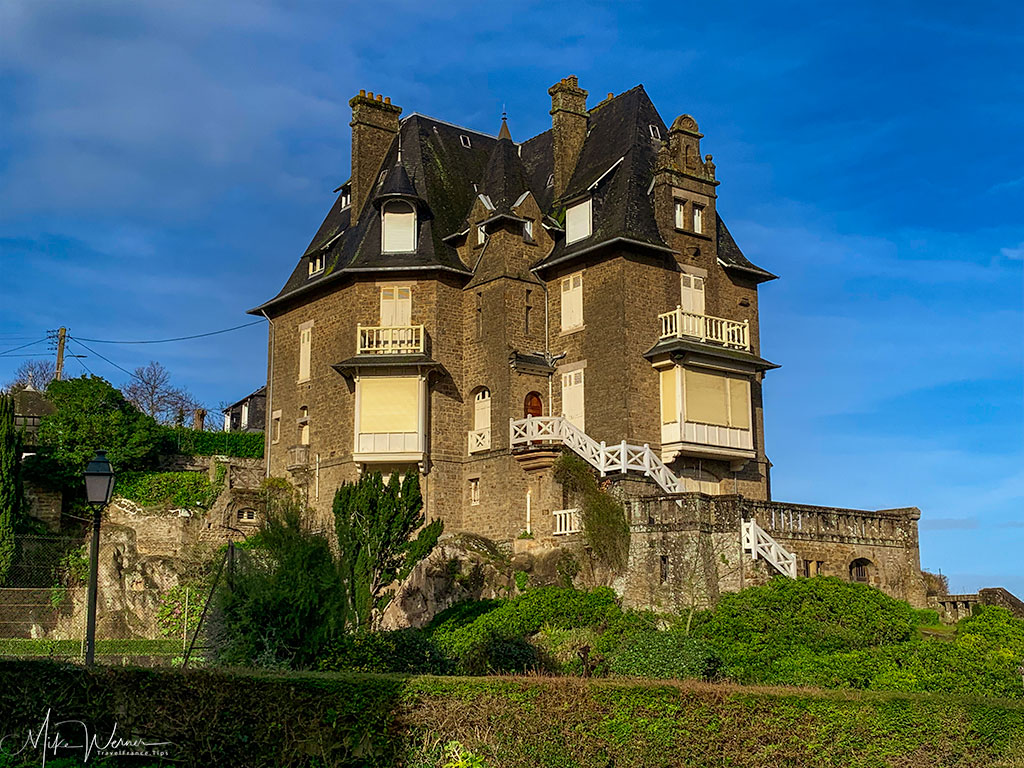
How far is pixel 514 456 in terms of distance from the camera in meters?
35.8

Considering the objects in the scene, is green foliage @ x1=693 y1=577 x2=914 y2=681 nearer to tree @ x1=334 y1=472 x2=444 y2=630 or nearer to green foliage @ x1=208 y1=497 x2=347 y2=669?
tree @ x1=334 y1=472 x2=444 y2=630

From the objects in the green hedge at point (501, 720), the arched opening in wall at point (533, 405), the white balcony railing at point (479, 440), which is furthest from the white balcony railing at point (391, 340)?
the green hedge at point (501, 720)

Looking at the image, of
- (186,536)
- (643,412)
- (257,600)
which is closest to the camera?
(257,600)

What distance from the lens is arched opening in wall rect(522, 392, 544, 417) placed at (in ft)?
122

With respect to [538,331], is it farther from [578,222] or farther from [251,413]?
[251,413]

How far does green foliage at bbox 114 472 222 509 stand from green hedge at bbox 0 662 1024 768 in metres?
26.5

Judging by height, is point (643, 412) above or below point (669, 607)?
above

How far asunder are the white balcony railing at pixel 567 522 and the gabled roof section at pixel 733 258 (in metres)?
10.1

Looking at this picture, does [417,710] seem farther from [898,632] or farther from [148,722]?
[898,632]

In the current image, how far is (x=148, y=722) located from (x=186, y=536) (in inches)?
1007

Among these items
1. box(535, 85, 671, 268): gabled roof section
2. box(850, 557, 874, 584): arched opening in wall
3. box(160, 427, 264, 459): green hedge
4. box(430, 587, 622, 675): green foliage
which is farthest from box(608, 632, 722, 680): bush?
box(160, 427, 264, 459): green hedge

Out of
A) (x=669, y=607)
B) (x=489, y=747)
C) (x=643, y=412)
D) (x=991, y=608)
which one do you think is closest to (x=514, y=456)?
(x=643, y=412)

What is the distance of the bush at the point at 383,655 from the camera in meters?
19.6

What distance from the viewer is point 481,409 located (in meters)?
38.0
